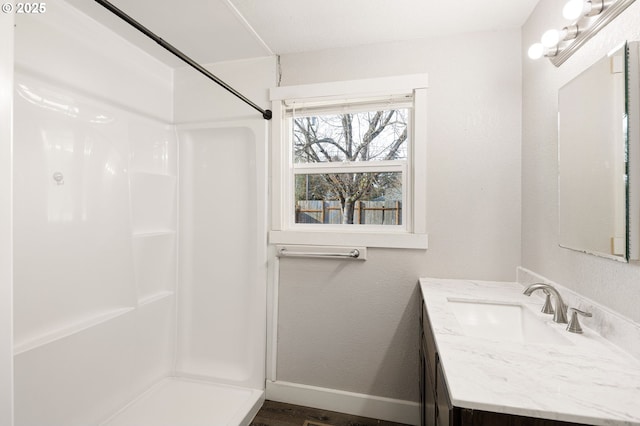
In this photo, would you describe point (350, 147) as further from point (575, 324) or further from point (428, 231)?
point (575, 324)

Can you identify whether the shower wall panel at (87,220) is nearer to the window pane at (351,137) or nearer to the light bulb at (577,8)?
the window pane at (351,137)

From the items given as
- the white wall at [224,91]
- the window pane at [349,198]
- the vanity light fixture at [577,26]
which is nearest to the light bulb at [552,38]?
the vanity light fixture at [577,26]

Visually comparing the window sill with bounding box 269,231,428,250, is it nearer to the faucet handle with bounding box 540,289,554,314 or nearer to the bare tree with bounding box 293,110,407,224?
the bare tree with bounding box 293,110,407,224

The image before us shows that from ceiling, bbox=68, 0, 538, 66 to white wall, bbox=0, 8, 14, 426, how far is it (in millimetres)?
1132

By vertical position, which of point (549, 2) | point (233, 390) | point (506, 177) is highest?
point (549, 2)

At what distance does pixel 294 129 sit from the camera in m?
2.05

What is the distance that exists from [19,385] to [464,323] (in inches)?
78.9

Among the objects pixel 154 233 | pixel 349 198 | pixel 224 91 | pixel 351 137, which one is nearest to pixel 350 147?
pixel 351 137

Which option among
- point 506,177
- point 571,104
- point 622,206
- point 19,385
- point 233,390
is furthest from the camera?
point 233,390

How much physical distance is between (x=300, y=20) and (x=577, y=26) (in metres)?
1.24

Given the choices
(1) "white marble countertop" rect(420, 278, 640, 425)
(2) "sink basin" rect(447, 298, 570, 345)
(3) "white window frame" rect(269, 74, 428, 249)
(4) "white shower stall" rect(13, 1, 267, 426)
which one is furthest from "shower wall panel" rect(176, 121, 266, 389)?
(1) "white marble countertop" rect(420, 278, 640, 425)

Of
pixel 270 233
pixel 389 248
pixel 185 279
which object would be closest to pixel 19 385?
pixel 185 279

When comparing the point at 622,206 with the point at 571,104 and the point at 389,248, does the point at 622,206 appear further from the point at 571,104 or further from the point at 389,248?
the point at 389,248

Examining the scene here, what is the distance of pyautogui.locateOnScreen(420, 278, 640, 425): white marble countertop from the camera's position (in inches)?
24.3
